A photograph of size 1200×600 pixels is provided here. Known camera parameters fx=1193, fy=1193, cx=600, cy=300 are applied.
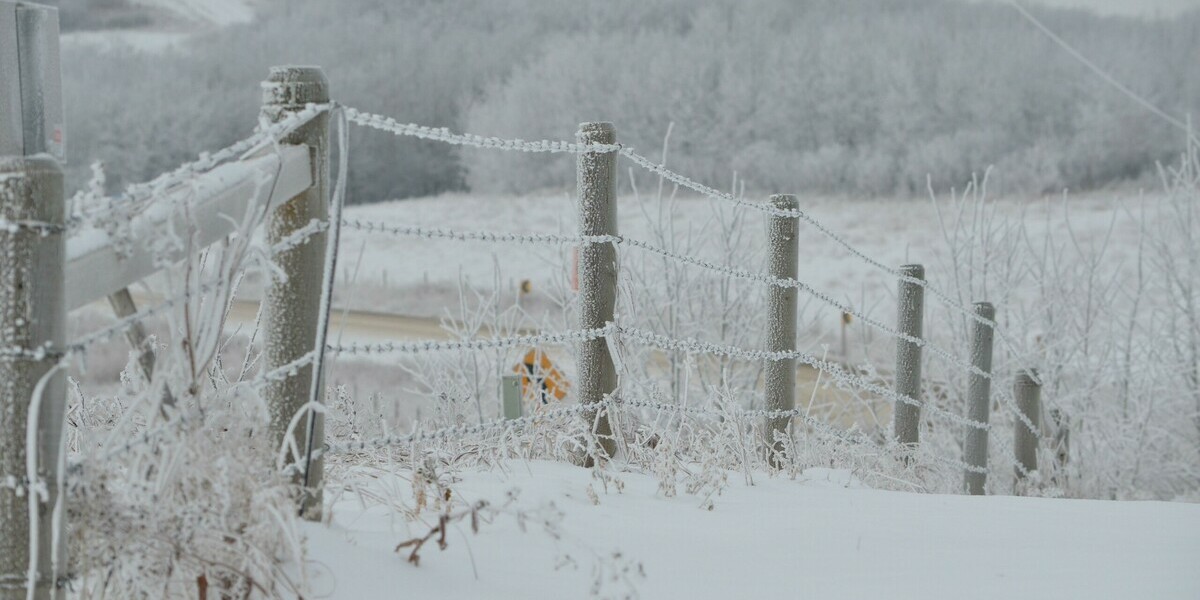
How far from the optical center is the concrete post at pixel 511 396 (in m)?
4.30

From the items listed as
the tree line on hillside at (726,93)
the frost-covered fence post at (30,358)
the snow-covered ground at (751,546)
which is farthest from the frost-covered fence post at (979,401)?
the tree line on hillside at (726,93)

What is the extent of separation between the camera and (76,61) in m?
42.5

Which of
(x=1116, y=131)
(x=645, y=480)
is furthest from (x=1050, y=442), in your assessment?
(x=1116, y=131)

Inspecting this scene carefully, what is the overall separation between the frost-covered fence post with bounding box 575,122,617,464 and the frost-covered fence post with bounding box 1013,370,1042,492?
3180mm

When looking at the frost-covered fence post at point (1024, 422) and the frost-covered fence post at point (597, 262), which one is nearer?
the frost-covered fence post at point (597, 262)

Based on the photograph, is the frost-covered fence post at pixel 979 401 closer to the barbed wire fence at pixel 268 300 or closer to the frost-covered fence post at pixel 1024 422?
the frost-covered fence post at pixel 1024 422

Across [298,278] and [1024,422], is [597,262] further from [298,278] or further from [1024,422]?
[1024,422]

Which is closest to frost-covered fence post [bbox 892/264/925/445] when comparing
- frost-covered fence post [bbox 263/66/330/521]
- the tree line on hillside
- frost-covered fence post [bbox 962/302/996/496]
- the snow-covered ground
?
frost-covered fence post [bbox 962/302/996/496]

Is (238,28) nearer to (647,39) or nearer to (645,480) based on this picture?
(647,39)

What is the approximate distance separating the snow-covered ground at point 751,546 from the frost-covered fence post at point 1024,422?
276cm

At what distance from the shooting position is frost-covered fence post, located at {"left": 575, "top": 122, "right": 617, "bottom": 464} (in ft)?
12.3

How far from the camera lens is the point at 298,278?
2.40m

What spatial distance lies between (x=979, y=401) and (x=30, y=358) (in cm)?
493

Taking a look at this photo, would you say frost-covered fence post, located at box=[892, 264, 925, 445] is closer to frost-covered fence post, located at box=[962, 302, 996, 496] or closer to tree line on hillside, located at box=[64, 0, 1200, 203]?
frost-covered fence post, located at box=[962, 302, 996, 496]
